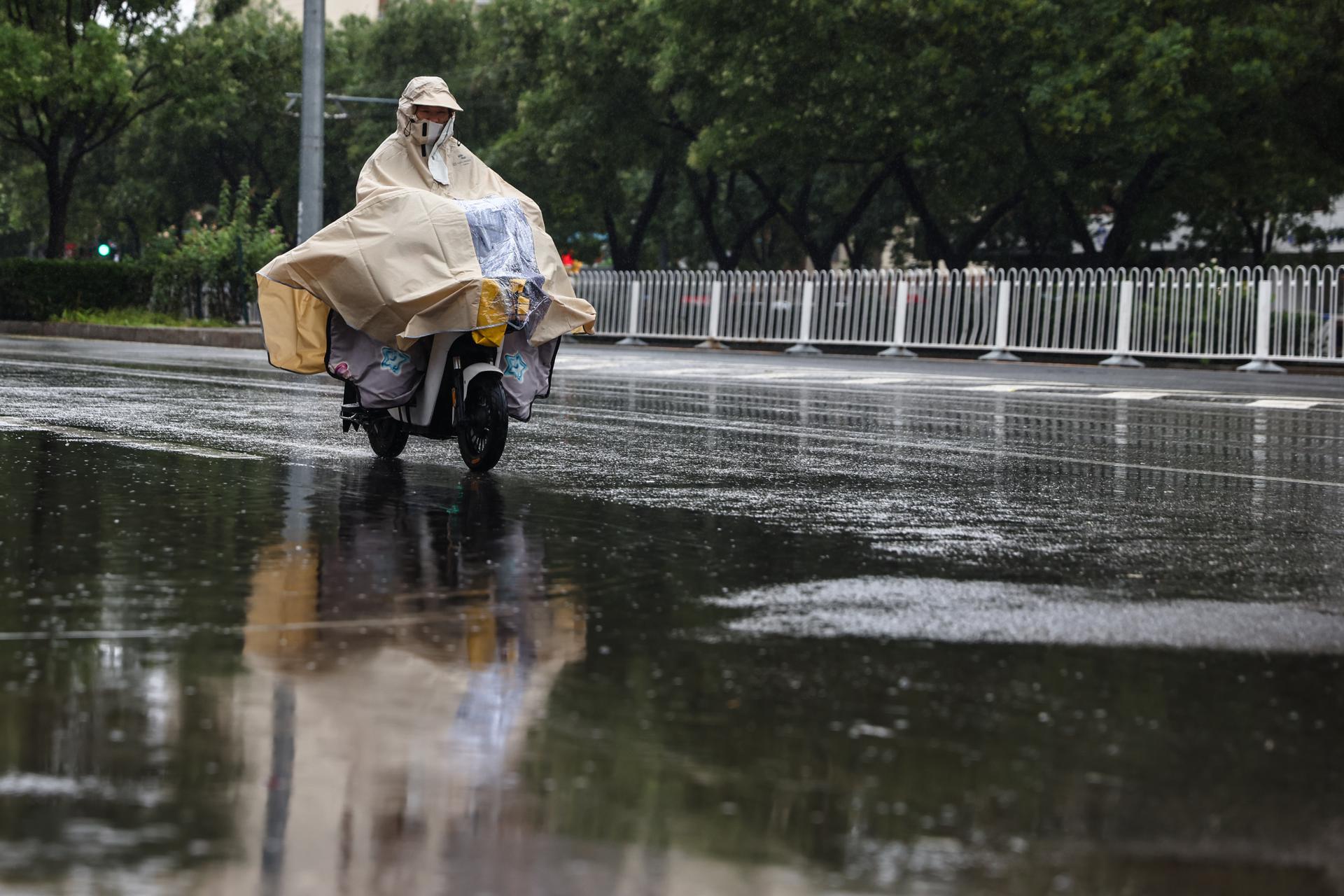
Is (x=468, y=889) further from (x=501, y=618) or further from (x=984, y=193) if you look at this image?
(x=984, y=193)

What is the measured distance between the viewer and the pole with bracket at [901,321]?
32.9 metres

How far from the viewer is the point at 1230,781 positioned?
3.51m

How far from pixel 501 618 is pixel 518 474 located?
4.00m

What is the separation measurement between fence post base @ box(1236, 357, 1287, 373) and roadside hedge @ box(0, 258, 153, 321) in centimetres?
1847

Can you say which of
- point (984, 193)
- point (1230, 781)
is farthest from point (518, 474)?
point (984, 193)

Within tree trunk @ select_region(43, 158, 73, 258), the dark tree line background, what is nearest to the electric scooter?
the dark tree line background

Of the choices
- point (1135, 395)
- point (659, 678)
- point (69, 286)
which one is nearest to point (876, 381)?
point (1135, 395)

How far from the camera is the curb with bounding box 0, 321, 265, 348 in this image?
89.1ft

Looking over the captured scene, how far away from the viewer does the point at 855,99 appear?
118 feet

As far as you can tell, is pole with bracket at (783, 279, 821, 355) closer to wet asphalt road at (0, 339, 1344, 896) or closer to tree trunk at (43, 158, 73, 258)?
tree trunk at (43, 158, 73, 258)

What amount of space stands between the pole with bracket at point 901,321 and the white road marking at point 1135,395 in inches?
518

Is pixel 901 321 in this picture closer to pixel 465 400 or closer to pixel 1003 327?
pixel 1003 327

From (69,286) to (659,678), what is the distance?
97.3 feet

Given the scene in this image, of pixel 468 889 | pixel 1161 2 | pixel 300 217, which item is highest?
pixel 1161 2
